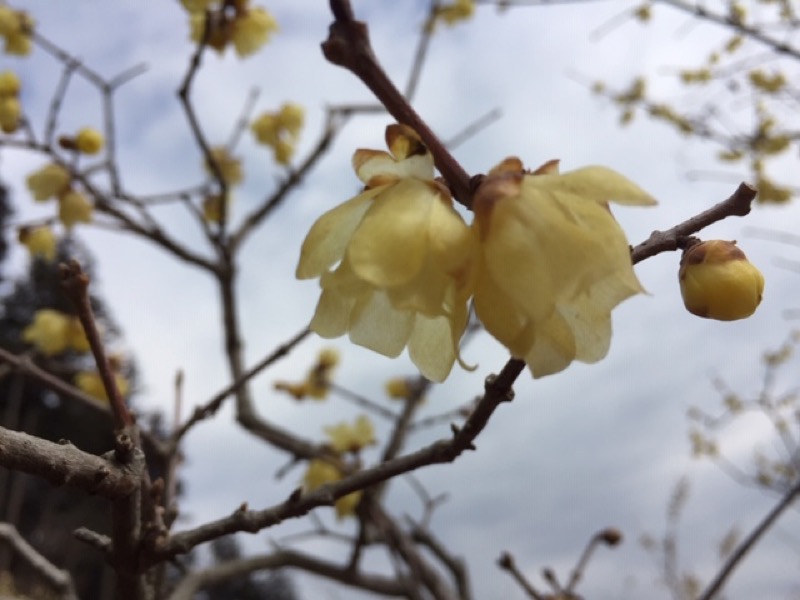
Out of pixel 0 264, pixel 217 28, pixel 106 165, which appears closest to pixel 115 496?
pixel 217 28

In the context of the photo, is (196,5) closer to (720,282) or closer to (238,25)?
(238,25)

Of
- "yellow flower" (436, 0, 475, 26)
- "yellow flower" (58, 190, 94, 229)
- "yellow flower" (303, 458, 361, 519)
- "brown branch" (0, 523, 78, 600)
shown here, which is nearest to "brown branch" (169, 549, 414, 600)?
"yellow flower" (303, 458, 361, 519)

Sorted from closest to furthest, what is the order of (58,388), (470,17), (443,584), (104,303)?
(58,388) → (443,584) → (470,17) → (104,303)

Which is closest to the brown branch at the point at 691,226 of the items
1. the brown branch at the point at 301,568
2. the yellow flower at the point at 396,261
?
the yellow flower at the point at 396,261

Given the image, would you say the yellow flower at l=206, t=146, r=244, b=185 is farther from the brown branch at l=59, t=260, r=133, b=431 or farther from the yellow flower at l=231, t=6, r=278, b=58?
the brown branch at l=59, t=260, r=133, b=431

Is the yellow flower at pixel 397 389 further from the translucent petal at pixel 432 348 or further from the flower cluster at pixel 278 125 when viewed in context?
the translucent petal at pixel 432 348

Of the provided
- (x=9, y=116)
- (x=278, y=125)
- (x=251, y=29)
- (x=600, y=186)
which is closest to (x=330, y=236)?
(x=600, y=186)

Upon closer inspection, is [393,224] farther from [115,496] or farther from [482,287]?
[115,496]
